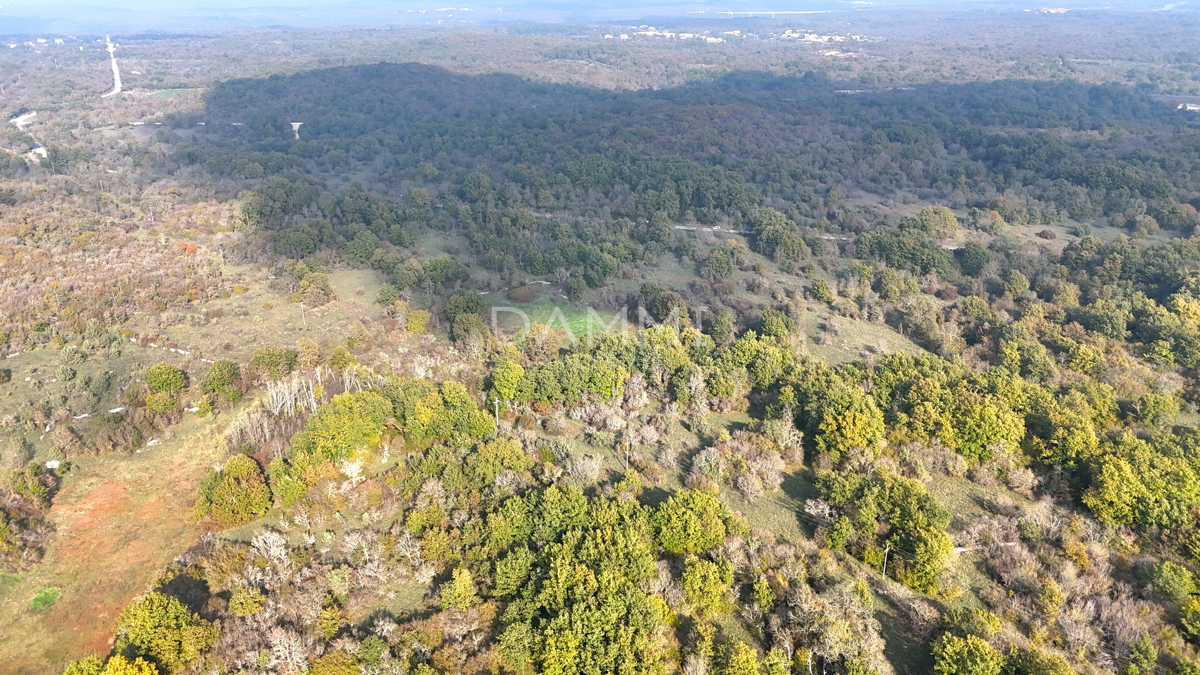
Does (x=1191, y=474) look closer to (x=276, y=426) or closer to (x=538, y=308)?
(x=538, y=308)

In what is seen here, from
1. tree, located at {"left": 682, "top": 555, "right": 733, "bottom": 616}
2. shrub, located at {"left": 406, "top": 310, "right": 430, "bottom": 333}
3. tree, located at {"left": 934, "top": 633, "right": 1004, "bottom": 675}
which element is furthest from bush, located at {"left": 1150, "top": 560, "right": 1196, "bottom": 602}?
shrub, located at {"left": 406, "top": 310, "right": 430, "bottom": 333}

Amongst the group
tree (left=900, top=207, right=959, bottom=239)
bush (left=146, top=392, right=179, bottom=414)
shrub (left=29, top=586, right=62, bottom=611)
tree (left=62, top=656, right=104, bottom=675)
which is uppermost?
tree (left=900, top=207, right=959, bottom=239)

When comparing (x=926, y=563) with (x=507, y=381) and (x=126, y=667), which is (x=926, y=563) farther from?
(x=126, y=667)

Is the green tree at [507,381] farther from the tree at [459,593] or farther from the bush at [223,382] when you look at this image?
the bush at [223,382]

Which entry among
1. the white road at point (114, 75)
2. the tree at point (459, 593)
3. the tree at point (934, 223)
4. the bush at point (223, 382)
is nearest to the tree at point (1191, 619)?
the tree at point (459, 593)

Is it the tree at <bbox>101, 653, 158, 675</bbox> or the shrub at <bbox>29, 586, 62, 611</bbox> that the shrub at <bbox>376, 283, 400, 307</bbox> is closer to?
the shrub at <bbox>29, 586, 62, 611</bbox>

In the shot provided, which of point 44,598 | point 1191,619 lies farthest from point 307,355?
point 1191,619
